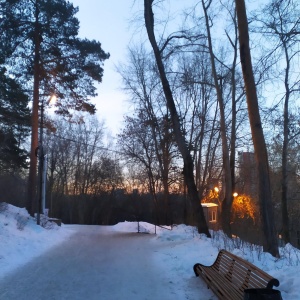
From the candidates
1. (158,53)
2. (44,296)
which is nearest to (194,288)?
(44,296)

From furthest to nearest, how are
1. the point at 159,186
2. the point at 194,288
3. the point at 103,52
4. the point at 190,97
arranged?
the point at 159,186, the point at 190,97, the point at 103,52, the point at 194,288

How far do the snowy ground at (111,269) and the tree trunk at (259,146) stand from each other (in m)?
0.57

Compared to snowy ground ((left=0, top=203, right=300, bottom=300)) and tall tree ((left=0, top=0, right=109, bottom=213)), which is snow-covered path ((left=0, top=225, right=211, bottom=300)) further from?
tall tree ((left=0, top=0, right=109, bottom=213))

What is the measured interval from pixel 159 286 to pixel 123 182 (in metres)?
46.7

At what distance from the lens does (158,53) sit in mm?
19203

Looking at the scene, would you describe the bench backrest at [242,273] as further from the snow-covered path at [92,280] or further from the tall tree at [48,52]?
the tall tree at [48,52]

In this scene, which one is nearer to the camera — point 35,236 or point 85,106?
point 35,236

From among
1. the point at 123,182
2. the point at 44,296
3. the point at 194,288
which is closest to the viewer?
the point at 44,296

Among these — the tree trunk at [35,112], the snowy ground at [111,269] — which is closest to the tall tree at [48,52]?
the tree trunk at [35,112]

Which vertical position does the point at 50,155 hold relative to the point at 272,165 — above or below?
above

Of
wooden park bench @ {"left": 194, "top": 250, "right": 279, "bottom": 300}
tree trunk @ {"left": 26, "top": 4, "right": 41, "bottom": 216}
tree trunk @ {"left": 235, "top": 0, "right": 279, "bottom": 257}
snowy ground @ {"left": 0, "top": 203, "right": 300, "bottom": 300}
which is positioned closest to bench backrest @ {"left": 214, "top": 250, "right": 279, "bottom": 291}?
wooden park bench @ {"left": 194, "top": 250, "right": 279, "bottom": 300}

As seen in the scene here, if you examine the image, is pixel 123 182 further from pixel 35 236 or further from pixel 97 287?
pixel 97 287

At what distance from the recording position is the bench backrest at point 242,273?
577cm

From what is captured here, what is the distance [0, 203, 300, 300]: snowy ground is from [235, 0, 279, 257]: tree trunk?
0.57 meters
